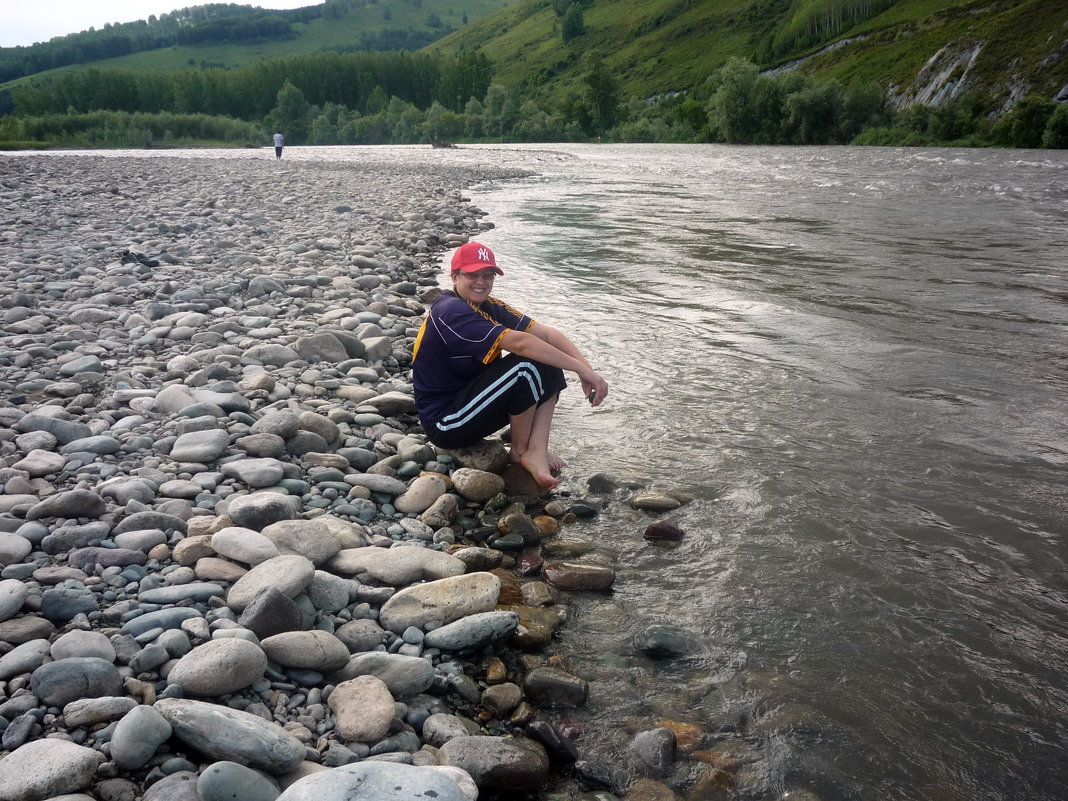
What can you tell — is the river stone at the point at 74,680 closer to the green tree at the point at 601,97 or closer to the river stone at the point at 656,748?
the river stone at the point at 656,748

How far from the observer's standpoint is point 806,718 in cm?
340

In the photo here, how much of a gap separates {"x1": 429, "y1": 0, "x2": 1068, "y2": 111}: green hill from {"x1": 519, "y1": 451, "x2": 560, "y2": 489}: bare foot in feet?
204

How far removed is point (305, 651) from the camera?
325cm

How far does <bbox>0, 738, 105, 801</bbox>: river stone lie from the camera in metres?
2.24

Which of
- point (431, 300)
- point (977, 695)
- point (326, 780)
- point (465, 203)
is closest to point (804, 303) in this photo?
point (431, 300)

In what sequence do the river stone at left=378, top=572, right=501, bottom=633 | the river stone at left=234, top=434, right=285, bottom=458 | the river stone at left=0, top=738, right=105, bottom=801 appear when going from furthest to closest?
the river stone at left=234, top=434, right=285, bottom=458, the river stone at left=378, top=572, right=501, bottom=633, the river stone at left=0, top=738, right=105, bottom=801

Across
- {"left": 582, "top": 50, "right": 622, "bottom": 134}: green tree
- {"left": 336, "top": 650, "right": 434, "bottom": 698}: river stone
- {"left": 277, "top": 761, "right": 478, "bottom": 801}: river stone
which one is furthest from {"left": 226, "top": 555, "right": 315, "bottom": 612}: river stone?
{"left": 582, "top": 50, "right": 622, "bottom": 134}: green tree

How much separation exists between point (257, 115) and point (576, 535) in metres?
155

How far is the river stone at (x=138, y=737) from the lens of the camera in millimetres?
2461

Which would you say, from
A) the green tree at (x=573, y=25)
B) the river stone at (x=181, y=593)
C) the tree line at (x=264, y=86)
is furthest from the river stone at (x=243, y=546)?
the green tree at (x=573, y=25)

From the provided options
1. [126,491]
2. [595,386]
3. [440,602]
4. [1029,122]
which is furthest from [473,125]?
[440,602]

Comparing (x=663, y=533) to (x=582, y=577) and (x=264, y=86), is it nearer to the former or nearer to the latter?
(x=582, y=577)

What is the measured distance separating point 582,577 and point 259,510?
187 cm

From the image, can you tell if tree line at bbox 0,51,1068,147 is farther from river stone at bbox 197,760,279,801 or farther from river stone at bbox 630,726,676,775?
river stone at bbox 197,760,279,801
